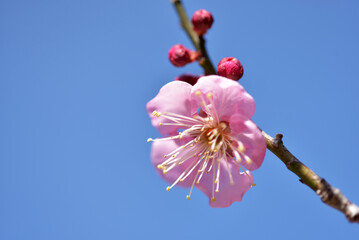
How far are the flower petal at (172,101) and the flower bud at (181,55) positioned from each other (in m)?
0.43

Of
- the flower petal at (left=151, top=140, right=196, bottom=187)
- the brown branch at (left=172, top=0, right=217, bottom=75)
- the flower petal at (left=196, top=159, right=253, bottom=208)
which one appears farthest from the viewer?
the brown branch at (left=172, top=0, right=217, bottom=75)

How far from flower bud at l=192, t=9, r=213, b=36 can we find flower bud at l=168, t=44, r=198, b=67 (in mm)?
134

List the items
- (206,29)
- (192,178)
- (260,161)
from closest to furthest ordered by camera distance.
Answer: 1. (260,161)
2. (192,178)
3. (206,29)

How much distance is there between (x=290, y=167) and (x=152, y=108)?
0.79 metres

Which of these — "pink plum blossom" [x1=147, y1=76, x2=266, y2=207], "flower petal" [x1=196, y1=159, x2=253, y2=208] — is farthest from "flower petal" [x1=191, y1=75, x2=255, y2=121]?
Answer: "flower petal" [x1=196, y1=159, x2=253, y2=208]

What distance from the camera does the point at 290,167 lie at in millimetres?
1462

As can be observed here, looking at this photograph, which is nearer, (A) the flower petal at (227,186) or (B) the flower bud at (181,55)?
(A) the flower petal at (227,186)

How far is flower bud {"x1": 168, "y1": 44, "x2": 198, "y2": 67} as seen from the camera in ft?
7.36

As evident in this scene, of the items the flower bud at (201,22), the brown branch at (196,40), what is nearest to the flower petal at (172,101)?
the brown branch at (196,40)

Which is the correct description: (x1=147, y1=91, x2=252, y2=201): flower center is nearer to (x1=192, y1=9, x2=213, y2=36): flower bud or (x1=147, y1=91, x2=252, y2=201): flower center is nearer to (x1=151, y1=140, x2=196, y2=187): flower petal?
(x1=151, y1=140, x2=196, y2=187): flower petal

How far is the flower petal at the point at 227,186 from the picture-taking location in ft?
5.98

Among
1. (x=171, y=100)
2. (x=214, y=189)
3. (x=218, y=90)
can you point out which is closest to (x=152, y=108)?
(x=171, y=100)

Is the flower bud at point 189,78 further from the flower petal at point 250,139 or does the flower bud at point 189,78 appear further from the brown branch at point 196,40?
the flower petal at point 250,139

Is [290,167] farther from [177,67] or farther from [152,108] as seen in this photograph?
[177,67]
